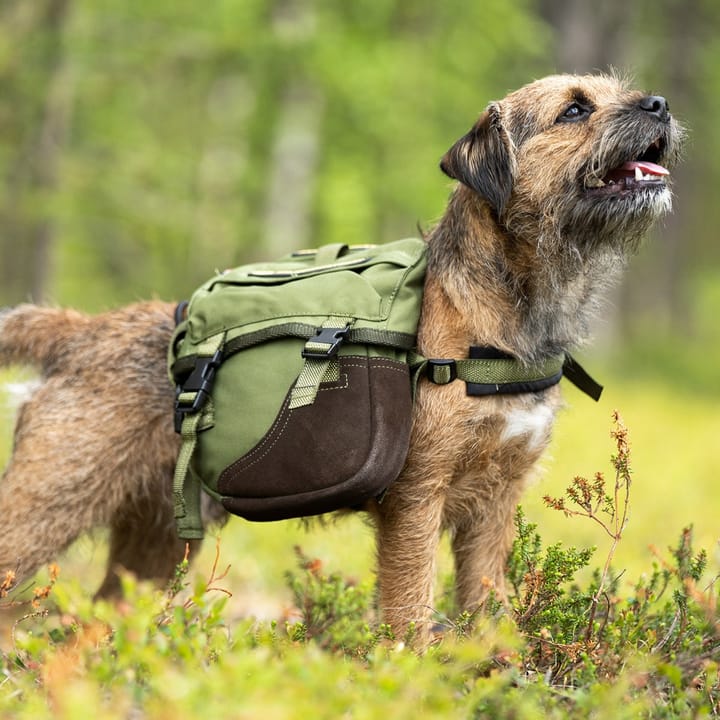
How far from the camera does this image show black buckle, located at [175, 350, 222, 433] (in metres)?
3.80

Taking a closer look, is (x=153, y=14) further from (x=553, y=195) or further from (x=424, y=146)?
(x=553, y=195)

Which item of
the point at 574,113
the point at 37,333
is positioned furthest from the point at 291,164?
the point at 574,113

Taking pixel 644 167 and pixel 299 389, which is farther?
pixel 644 167

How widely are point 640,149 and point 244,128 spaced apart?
15214 mm

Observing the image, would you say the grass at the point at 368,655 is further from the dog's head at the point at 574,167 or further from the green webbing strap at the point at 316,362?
the dog's head at the point at 574,167

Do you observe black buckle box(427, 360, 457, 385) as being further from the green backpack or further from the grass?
the grass

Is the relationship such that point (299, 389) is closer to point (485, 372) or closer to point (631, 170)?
point (485, 372)

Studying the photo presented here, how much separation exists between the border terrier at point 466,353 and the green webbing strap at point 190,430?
0.31 m

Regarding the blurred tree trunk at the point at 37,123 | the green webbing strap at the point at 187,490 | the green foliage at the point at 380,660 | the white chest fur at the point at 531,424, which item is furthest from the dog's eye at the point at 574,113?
the blurred tree trunk at the point at 37,123

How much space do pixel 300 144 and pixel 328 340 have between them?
38.2 feet

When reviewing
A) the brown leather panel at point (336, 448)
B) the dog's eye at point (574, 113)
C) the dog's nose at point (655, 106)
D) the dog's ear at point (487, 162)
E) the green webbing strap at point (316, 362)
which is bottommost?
the brown leather panel at point (336, 448)

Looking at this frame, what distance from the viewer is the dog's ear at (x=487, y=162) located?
3.67 m

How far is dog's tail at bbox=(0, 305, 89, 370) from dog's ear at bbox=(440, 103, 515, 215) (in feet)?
5.90

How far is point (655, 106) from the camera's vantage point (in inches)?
147
